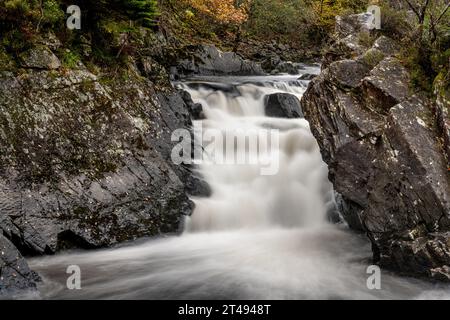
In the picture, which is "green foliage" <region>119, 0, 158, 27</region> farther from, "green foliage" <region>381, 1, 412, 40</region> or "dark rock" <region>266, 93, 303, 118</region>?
"dark rock" <region>266, 93, 303, 118</region>

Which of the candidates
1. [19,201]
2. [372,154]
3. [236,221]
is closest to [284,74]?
[236,221]

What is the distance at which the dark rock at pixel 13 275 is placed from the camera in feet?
16.1

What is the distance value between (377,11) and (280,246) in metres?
5.02

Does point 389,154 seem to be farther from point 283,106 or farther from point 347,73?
point 283,106

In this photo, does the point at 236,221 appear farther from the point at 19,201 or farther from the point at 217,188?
the point at 19,201

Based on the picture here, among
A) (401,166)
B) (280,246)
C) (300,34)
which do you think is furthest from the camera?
(300,34)

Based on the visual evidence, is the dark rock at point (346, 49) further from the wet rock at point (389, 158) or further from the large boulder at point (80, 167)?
the large boulder at point (80, 167)

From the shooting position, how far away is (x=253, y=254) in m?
6.96

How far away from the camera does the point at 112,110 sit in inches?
316

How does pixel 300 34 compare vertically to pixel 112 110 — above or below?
above

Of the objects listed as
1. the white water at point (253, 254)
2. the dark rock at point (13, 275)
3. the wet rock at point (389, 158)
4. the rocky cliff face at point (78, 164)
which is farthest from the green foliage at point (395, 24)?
the dark rock at point (13, 275)

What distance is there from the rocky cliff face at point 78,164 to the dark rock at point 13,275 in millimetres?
801

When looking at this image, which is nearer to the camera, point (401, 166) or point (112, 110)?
point (401, 166)
